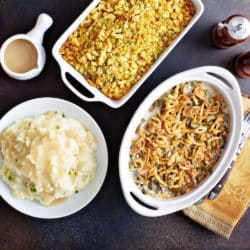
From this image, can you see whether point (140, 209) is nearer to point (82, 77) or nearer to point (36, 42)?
point (82, 77)

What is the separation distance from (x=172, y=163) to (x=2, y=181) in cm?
63

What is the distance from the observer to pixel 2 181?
176 cm

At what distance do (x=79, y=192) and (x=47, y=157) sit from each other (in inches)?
7.7

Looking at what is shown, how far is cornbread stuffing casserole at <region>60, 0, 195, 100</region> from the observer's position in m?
1.74

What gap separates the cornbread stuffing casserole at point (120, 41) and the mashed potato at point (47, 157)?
0.65 feet

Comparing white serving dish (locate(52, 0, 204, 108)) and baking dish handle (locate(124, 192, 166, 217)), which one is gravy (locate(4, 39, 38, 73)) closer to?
white serving dish (locate(52, 0, 204, 108))

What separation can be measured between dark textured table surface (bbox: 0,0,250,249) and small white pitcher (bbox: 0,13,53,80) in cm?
7

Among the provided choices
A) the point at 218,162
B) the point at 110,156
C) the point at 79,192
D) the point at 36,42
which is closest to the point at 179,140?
the point at 218,162

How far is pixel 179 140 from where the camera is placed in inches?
70.5

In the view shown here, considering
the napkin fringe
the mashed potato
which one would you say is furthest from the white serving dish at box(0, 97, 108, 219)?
the napkin fringe

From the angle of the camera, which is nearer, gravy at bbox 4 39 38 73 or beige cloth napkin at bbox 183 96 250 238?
gravy at bbox 4 39 38 73

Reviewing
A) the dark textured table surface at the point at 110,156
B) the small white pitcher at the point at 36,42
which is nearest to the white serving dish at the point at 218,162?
the dark textured table surface at the point at 110,156

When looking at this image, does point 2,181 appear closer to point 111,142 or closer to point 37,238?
point 37,238

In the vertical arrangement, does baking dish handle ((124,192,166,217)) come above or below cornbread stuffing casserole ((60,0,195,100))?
below
